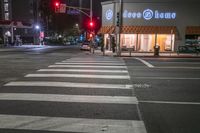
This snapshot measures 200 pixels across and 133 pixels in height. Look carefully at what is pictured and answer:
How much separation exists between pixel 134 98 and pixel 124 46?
1288 inches

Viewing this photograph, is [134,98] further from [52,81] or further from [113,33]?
[113,33]

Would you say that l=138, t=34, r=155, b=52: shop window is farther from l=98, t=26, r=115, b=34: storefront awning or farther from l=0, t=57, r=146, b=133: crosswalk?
l=0, t=57, r=146, b=133: crosswalk

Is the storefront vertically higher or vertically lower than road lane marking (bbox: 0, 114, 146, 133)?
higher

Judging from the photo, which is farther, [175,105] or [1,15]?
[1,15]

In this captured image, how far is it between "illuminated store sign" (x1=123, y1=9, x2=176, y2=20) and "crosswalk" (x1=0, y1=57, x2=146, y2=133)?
94.9 ft

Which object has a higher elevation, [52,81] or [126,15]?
[126,15]

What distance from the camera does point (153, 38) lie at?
42781 millimetres

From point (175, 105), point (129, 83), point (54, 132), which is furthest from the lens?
point (129, 83)

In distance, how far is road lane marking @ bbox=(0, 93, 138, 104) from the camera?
10.1 meters

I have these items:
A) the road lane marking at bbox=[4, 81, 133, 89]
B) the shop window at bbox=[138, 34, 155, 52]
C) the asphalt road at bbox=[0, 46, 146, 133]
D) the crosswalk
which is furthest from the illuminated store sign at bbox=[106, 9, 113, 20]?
the road lane marking at bbox=[4, 81, 133, 89]

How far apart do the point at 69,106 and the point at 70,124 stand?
1.76 meters

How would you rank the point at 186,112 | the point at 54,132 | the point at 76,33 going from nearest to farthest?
1. the point at 54,132
2. the point at 186,112
3. the point at 76,33

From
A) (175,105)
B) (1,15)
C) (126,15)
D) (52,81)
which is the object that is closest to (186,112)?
(175,105)

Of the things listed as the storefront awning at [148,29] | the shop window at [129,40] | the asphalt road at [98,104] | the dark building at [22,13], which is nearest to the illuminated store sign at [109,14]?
the storefront awning at [148,29]
